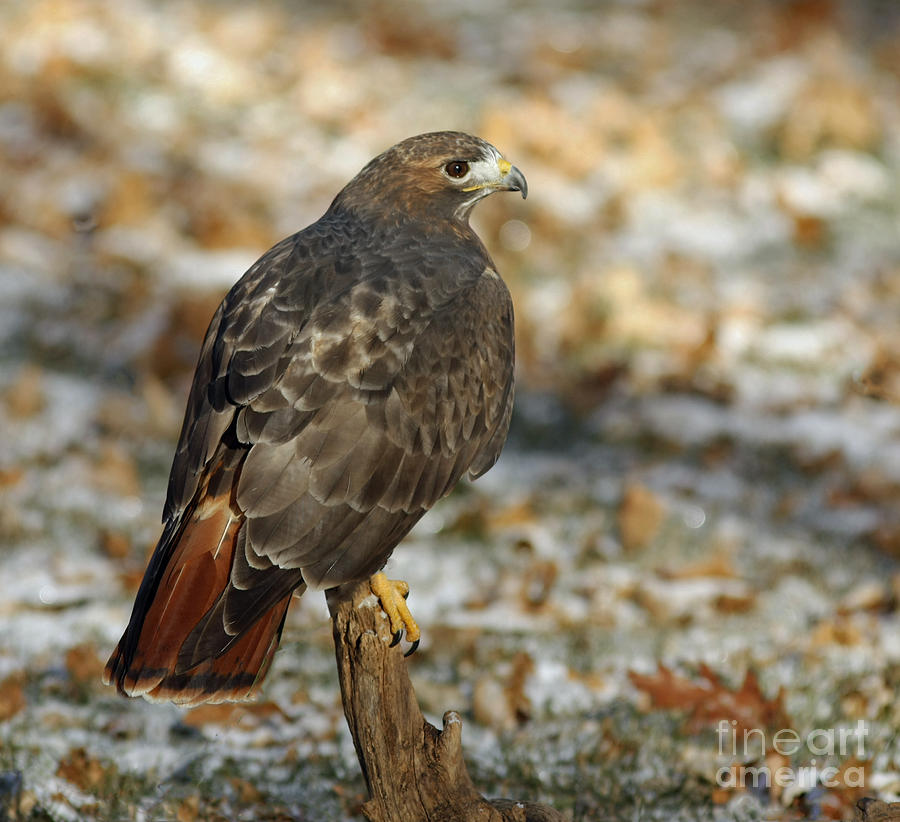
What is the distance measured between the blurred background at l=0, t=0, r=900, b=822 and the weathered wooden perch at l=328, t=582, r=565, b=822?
68 cm

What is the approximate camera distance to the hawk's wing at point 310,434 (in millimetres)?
3281

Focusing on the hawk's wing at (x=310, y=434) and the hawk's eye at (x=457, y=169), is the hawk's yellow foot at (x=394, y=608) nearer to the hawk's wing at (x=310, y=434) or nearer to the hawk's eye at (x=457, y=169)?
the hawk's wing at (x=310, y=434)

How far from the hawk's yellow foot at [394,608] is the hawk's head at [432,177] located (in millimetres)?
1304

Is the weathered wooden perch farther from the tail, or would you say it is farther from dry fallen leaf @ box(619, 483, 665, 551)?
dry fallen leaf @ box(619, 483, 665, 551)

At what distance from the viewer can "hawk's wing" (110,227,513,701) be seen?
3281mm

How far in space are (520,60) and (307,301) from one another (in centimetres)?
797

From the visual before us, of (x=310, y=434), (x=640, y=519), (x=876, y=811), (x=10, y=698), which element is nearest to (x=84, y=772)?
(x=10, y=698)

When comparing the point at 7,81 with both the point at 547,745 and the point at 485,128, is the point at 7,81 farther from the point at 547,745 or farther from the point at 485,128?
the point at 547,745

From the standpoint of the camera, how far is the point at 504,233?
28.5ft

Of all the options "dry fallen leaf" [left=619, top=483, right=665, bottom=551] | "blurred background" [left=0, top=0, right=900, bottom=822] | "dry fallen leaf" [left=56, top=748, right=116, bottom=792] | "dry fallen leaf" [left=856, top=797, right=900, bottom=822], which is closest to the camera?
"dry fallen leaf" [left=856, top=797, right=900, bottom=822]

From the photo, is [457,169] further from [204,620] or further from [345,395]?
[204,620]

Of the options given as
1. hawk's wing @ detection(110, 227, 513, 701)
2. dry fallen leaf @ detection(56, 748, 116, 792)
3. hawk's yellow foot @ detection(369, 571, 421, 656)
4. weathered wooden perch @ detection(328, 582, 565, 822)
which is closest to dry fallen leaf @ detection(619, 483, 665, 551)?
hawk's wing @ detection(110, 227, 513, 701)
